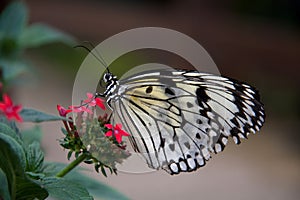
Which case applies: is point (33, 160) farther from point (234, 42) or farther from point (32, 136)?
point (234, 42)

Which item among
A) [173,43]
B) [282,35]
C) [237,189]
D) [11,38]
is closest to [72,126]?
[11,38]

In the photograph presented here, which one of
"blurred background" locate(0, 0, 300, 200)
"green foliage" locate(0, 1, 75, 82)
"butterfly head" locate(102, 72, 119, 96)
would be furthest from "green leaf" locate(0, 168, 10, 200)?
"blurred background" locate(0, 0, 300, 200)

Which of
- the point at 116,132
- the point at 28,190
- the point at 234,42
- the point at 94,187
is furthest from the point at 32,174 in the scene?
the point at 234,42

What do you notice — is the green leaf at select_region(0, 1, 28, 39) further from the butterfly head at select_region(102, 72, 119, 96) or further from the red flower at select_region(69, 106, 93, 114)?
the red flower at select_region(69, 106, 93, 114)

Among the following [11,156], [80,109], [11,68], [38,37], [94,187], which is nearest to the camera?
[11,156]

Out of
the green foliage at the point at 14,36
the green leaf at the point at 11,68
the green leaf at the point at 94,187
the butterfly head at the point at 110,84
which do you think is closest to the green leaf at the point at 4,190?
the green leaf at the point at 94,187

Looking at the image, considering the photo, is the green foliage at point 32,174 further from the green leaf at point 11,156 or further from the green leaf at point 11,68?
the green leaf at point 11,68

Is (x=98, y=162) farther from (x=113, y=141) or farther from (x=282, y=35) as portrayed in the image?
(x=282, y=35)
